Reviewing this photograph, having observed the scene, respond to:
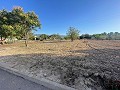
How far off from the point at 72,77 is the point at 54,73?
79 cm

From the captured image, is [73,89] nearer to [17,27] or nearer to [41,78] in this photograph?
[41,78]

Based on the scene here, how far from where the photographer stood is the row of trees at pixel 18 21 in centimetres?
1800

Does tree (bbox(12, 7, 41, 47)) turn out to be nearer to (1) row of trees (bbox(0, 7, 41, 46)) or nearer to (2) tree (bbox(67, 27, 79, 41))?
(1) row of trees (bbox(0, 7, 41, 46))

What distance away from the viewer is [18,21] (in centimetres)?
1855

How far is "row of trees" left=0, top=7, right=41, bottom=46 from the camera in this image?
59.1ft

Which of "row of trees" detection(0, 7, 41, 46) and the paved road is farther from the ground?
"row of trees" detection(0, 7, 41, 46)

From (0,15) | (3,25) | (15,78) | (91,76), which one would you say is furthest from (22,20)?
(91,76)

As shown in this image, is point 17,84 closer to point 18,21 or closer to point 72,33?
point 18,21

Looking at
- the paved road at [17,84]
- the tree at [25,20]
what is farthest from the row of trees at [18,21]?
the paved road at [17,84]

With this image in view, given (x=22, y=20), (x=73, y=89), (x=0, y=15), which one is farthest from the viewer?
(x=0, y=15)

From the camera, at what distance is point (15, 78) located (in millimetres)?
4754

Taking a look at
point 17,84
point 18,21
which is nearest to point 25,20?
point 18,21

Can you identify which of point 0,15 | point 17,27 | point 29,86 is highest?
point 0,15

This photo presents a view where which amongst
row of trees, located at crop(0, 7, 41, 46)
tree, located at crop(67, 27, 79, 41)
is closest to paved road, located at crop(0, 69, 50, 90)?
row of trees, located at crop(0, 7, 41, 46)
